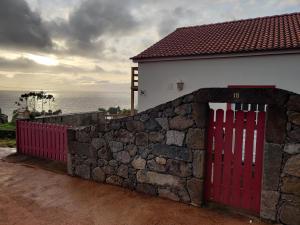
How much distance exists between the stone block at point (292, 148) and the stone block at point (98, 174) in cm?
379

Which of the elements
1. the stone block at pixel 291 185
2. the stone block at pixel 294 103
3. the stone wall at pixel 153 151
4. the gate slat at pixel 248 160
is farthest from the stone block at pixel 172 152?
the stone block at pixel 294 103

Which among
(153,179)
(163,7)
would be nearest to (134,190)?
(153,179)

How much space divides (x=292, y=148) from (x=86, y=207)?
362 centimetres

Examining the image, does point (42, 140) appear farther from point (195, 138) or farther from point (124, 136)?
point (195, 138)

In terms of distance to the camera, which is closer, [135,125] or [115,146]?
[135,125]

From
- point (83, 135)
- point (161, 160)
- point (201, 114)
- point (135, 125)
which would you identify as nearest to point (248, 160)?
point (201, 114)

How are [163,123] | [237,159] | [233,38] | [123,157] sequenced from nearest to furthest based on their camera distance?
[237,159], [163,123], [123,157], [233,38]

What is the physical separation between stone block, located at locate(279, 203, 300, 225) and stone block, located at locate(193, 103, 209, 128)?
1.73m

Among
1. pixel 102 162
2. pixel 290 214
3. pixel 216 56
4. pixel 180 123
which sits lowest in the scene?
pixel 290 214

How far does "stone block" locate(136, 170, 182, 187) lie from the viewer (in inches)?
173

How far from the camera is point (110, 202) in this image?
→ 4398 mm

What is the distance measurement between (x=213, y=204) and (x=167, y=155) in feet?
3.99

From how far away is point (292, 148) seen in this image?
3.36 m

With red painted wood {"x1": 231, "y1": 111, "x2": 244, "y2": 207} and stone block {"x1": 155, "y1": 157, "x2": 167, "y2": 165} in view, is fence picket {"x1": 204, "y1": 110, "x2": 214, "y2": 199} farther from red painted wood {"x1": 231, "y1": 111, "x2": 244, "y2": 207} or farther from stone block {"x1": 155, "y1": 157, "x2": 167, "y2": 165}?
stone block {"x1": 155, "y1": 157, "x2": 167, "y2": 165}
